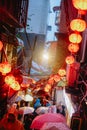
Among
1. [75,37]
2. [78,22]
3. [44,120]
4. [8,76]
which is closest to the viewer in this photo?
[78,22]

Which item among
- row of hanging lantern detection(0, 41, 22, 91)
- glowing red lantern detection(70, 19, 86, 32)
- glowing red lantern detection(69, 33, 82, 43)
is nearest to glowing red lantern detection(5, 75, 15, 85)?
row of hanging lantern detection(0, 41, 22, 91)

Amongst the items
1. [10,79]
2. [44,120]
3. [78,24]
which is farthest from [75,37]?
[10,79]

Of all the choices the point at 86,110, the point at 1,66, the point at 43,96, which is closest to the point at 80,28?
the point at 86,110

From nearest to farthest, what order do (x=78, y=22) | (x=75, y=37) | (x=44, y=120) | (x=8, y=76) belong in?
(x=78, y=22) → (x=44, y=120) → (x=75, y=37) → (x=8, y=76)

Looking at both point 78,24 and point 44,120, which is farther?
point 44,120

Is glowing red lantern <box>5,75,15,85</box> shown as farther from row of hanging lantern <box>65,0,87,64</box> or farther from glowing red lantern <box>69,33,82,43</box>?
glowing red lantern <box>69,33,82,43</box>

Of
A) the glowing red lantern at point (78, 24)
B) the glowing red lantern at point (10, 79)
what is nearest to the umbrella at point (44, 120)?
the glowing red lantern at point (10, 79)

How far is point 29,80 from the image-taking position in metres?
20.4

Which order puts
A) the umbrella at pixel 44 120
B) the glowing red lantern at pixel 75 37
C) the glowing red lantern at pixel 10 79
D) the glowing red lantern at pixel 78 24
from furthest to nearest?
the glowing red lantern at pixel 10 79, the glowing red lantern at pixel 75 37, the umbrella at pixel 44 120, the glowing red lantern at pixel 78 24

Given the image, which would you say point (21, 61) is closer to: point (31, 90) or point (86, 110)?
point (31, 90)

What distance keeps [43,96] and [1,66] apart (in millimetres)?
11568

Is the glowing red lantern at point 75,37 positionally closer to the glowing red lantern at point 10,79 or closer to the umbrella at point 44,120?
the umbrella at point 44,120

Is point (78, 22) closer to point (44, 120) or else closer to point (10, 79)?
point (44, 120)

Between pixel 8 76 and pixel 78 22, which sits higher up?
pixel 78 22
